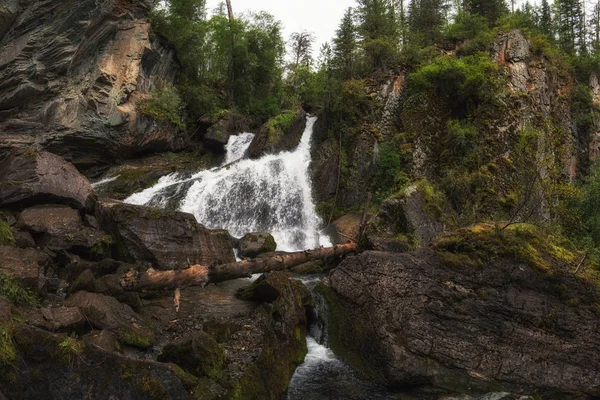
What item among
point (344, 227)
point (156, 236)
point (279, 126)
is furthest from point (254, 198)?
point (156, 236)

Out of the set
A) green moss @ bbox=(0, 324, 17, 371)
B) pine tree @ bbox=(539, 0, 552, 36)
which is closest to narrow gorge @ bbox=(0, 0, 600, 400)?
green moss @ bbox=(0, 324, 17, 371)

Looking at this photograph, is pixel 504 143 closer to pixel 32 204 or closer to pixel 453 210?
pixel 453 210

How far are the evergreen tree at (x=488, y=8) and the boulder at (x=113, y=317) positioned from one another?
29880 mm

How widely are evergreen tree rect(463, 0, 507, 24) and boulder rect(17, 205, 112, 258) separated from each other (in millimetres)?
28515

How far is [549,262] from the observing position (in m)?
8.23

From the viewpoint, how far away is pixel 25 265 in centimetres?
814

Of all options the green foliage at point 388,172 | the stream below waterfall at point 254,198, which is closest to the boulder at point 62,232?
the stream below waterfall at point 254,198

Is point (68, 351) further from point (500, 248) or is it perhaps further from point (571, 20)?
point (571, 20)

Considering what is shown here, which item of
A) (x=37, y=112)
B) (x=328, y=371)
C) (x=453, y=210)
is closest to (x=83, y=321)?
(x=328, y=371)

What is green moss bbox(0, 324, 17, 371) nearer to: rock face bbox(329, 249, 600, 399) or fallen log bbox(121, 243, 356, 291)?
fallen log bbox(121, 243, 356, 291)

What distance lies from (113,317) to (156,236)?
485 cm

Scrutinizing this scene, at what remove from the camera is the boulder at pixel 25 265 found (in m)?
7.66

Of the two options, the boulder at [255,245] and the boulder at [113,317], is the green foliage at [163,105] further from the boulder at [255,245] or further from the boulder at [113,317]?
the boulder at [113,317]

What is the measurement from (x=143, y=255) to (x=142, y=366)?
7215 millimetres
